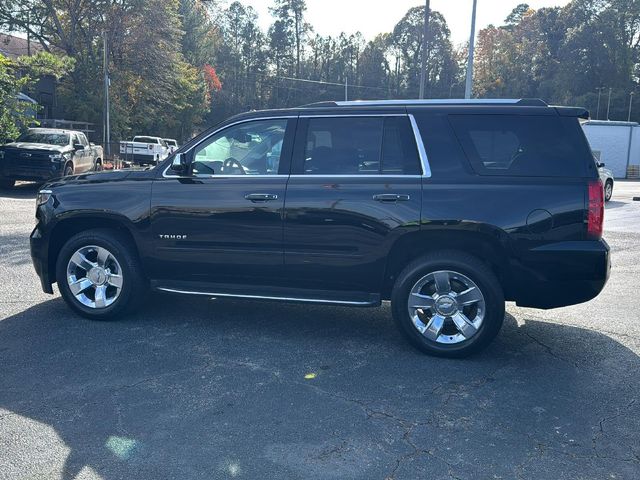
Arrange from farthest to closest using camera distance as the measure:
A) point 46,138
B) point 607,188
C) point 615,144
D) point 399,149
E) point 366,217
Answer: point 615,144 < point 607,188 < point 46,138 < point 399,149 < point 366,217

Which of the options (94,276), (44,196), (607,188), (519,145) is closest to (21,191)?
(44,196)

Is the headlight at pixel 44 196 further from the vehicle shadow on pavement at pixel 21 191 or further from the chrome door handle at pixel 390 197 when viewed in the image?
the vehicle shadow on pavement at pixel 21 191

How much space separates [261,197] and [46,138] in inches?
596

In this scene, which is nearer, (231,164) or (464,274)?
(464,274)

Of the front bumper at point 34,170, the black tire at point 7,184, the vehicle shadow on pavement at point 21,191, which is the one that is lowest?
the vehicle shadow on pavement at point 21,191

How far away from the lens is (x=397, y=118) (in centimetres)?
525

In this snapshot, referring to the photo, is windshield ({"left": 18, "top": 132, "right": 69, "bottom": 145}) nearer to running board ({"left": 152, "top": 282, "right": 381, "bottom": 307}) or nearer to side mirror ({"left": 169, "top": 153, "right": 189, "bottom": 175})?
side mirror ({"left": 169, "top": 153, "right": 189, "bottom": 175})

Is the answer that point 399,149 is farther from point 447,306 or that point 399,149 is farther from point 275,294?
point 275,294

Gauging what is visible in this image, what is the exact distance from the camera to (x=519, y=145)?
196 inches

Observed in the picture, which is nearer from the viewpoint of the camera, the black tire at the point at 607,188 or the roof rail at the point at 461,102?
the roof rail at the point at 461,102

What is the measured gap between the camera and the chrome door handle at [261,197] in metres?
5.28

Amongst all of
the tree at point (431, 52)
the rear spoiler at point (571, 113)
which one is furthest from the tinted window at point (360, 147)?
the tree at point (431, 52)

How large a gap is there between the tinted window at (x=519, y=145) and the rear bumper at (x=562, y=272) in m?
0.59

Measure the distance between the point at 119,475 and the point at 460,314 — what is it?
9.40ft
